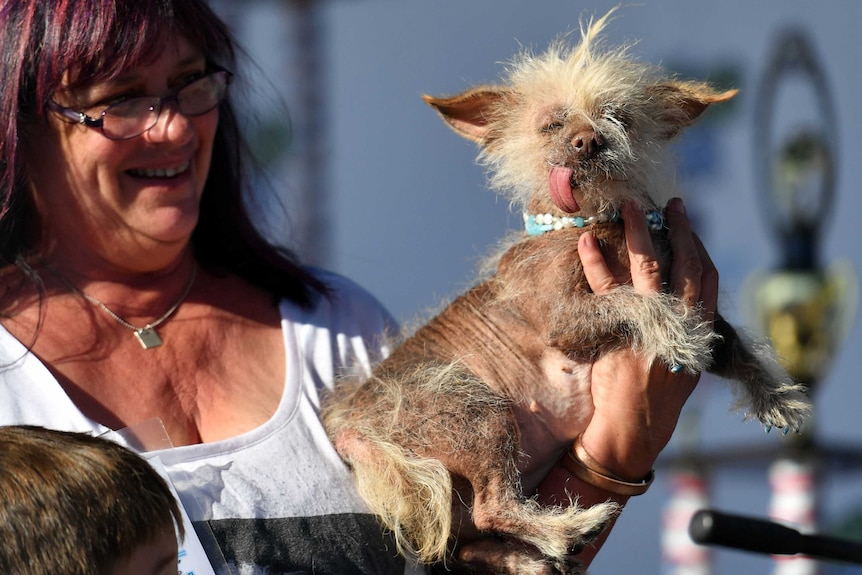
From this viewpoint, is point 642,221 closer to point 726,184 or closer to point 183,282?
point 183,282

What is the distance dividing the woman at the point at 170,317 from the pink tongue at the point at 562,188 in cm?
8

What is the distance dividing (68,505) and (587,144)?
1.11 metres

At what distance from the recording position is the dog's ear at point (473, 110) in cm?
205

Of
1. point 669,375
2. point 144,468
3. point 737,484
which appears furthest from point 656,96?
point 737,484

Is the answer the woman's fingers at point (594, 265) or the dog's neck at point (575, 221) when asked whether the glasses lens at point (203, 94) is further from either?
the woman's fingers at point (594, 265)

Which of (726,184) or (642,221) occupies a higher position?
(642,221)

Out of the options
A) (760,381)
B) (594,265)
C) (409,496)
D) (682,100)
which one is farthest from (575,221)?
(409,496)

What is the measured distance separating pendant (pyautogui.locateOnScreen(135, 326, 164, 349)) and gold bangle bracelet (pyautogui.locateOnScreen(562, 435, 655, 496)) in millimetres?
863

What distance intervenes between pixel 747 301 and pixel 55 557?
5.30m

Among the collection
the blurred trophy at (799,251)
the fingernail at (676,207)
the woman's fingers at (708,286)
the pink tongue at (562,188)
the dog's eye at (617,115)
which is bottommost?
the blurred trophy at (799,251)

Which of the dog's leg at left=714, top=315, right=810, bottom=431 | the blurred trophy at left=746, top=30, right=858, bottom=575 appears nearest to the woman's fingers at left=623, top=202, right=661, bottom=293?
the dog's leg at left=714, top=315, right=810, bottom=431

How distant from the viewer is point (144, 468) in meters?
1.36

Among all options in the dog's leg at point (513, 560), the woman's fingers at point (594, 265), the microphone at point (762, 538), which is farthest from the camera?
the woman's fingers at point (594, 265)

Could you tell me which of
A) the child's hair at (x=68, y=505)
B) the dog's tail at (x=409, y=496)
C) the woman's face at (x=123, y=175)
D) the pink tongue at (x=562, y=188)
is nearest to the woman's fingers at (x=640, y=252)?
the pink tongue at (x=562, y=188)
